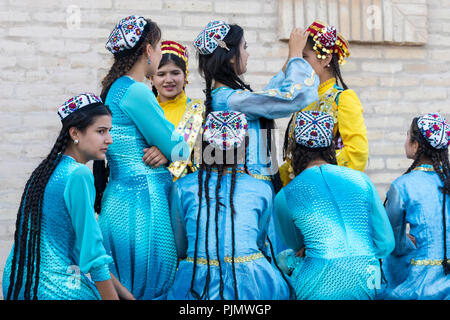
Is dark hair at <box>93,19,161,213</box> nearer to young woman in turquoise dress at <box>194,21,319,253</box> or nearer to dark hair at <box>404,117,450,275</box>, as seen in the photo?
young woman in turquoise dress at <box>194,21,319,253</box>

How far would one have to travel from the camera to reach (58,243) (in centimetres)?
294

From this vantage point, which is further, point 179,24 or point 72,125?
point 179,24

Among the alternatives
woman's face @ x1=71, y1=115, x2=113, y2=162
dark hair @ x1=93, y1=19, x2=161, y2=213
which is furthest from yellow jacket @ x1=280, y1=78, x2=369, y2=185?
woman's face @ x1=71, y1=115, x2=113, y2=162

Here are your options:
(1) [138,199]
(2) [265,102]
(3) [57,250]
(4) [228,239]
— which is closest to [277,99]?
(2) [265,102]

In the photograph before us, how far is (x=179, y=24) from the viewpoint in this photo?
6000 mm

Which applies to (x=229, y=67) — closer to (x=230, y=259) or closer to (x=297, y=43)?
(x=297, y=43)

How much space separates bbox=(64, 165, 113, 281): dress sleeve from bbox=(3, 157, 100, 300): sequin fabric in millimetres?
39

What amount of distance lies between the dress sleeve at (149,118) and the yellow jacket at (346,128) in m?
0.84

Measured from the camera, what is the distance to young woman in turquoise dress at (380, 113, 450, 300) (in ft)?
12.0

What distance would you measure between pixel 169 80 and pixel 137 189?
1.32 meters

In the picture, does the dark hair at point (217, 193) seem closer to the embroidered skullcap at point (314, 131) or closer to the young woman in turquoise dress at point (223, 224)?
the young woman in turquoise dress at point (223, 224)
